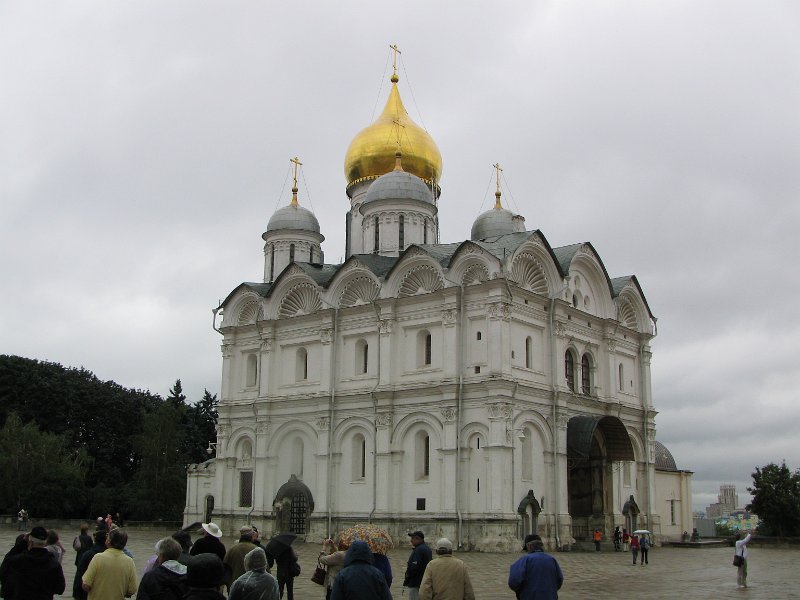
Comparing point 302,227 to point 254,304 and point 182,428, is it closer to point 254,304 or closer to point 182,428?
point 254,304

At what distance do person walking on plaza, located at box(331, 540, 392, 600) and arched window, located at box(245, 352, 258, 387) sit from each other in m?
32.8

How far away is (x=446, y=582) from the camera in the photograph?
8742 millimetres

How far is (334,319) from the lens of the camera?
36.0 meters

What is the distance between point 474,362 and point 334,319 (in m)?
6.94

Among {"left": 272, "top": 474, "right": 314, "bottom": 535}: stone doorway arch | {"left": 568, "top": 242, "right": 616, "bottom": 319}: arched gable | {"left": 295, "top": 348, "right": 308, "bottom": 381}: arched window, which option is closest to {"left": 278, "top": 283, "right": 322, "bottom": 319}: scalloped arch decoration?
{"left": 295, "top": 348, "right": 308, "bottom": 381}: arched window

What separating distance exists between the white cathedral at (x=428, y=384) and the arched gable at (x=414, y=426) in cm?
6

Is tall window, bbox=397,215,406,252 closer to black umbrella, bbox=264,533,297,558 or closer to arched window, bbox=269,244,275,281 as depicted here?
arched window, bbox=269,244,275,281

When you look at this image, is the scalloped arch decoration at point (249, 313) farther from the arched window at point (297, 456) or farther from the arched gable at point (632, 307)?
the arched gable at point (632, 307)

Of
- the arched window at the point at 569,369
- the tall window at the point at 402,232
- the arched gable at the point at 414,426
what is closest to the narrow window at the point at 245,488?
the arched gable at the point at 414,426

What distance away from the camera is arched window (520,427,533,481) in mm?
31469

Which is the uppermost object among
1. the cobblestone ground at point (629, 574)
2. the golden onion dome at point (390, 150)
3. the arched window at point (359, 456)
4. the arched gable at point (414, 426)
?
the golden onion dome at point (390, 150)

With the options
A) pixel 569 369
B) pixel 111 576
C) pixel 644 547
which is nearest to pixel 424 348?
pixel 569 369

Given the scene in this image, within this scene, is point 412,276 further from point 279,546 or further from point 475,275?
point 279,546

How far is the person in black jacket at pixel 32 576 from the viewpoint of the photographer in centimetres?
799
